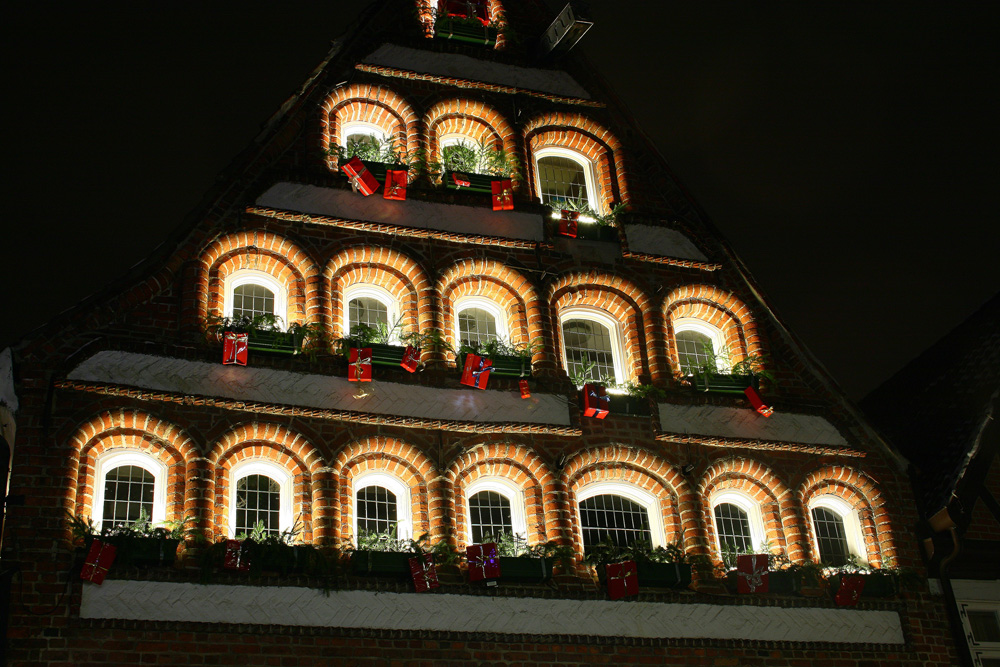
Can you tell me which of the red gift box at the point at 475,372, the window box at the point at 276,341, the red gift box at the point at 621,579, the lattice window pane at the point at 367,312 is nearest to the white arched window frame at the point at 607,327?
the red gift box at the point at 475,372

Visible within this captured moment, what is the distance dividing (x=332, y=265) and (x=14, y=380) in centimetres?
463

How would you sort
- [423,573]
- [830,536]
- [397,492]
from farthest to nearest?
[830,536] < [397,492] < [423,573]

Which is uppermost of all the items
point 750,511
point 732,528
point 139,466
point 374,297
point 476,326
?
point 374,297

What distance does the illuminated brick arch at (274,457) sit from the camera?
49.0 ft

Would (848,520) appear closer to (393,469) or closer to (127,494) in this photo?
(393,469)

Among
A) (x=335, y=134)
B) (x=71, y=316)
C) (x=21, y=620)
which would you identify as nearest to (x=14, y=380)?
(x=71, y=316)

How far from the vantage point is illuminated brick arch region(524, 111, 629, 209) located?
20.1 m

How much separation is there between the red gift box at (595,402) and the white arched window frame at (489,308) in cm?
160

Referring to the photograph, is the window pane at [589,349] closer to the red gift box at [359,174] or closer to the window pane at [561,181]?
the window pane at [561,181]

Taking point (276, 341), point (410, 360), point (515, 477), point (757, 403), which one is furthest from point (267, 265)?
point (757, 403)

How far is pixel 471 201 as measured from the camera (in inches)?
731

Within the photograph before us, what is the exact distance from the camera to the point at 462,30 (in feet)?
67.9

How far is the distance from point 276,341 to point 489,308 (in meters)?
3.70

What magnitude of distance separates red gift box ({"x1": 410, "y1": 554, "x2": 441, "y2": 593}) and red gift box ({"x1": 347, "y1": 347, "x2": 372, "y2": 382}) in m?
2.61
